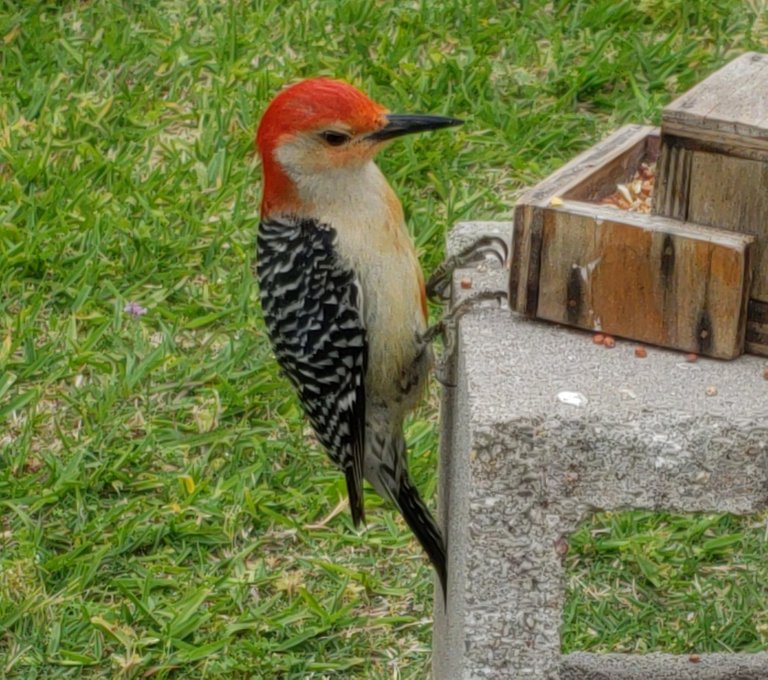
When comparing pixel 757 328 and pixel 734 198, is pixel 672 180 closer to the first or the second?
pixel 734 198

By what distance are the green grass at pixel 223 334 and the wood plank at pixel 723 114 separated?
2.08m

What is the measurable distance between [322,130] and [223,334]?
185cm

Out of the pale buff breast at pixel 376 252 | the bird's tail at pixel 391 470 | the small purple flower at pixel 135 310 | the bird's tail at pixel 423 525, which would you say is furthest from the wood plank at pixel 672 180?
the small purple flower at pixel 135 310

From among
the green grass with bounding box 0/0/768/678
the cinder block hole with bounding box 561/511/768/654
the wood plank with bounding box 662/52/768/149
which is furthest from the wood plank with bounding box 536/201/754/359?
the green grass with bounding box 0/0/768/678

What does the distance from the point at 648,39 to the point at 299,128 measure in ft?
10.8

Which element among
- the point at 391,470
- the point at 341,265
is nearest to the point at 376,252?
the point at 341,265

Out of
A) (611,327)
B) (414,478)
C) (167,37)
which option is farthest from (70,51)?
(611,327)

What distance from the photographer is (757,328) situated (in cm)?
332

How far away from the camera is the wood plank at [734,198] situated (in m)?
3.18

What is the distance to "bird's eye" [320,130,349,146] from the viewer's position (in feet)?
13.9

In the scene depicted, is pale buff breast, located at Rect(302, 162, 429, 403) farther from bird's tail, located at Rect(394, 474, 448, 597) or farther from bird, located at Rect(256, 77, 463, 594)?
bird's tail, located at Rect(394, 474, 448, 597)

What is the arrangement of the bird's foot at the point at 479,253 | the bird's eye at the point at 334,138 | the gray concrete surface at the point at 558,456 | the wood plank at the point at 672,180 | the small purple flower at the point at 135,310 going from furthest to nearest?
the small purple flower at the point at 135,310
the bird's eye at the point at 334,138
the bird's foot at the point at 479,253
the wood plank at the point at 672,180
the gray concrete surface at the point at 558,456

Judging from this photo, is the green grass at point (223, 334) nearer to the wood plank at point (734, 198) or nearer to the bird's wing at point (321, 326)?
the bird's wing at point (321, 326)

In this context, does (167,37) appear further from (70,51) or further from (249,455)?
(249,455)
